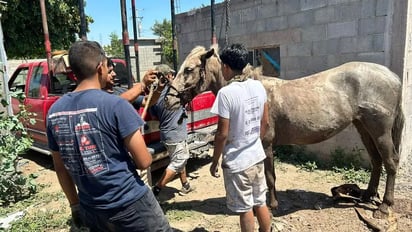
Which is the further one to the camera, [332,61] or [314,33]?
[314,33]

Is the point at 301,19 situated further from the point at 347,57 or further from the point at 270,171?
the point at 270,171


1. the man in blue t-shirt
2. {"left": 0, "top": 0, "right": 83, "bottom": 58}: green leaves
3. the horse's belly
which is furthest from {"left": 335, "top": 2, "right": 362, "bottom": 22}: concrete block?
{"left": 0, "top": 0, "right": 83, "bottom": 58}: green leaves

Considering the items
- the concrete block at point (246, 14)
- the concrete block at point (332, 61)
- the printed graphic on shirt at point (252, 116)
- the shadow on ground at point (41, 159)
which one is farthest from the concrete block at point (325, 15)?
the shadow on ground at point (41, 159)

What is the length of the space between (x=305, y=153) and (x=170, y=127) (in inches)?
114

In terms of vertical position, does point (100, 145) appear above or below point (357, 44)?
below

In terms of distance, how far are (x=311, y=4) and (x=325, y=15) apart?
348mm

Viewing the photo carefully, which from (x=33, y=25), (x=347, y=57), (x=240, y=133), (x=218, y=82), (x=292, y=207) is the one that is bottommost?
(x=292, y=207)

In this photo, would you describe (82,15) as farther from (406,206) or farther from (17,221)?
(406,206)

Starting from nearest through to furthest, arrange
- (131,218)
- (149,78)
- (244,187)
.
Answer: (131,218)
(244,187)
(149,78)

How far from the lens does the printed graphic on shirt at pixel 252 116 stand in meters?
2.62

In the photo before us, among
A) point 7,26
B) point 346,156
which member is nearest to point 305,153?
point 346,156

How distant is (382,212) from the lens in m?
3.70

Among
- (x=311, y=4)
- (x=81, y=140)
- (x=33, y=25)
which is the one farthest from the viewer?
(x=33, y=25)

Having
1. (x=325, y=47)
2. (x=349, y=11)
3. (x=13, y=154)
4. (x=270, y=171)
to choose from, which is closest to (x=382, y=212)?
(x=270, y=171)
